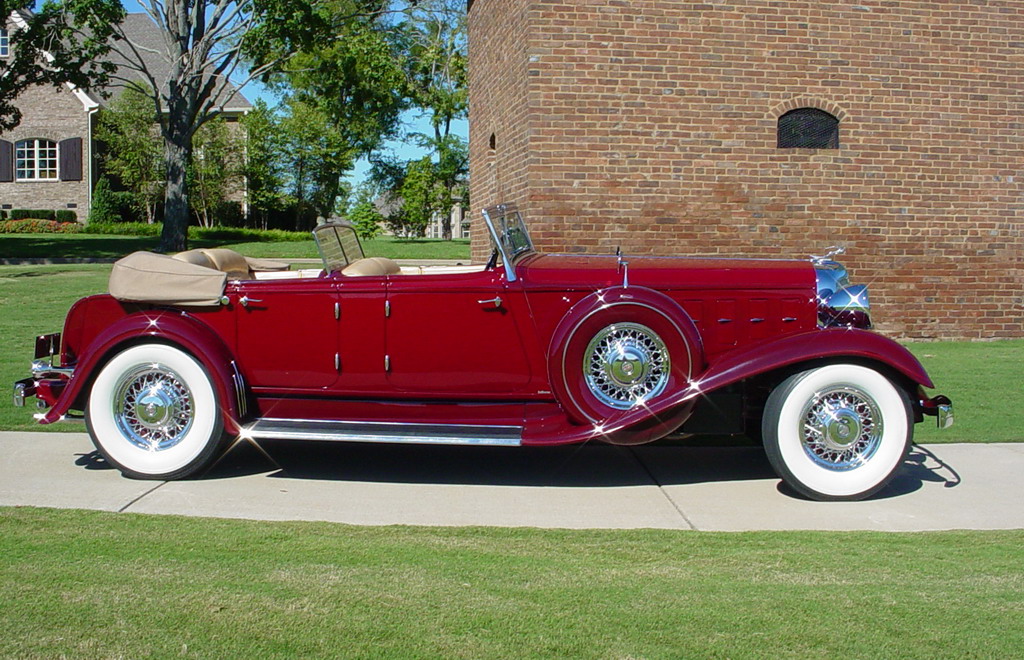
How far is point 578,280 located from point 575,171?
17.6ft

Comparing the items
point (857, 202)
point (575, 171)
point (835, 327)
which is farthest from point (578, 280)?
point (857, 202)

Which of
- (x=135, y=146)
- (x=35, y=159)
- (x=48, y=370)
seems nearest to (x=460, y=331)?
(x=48, y=370)

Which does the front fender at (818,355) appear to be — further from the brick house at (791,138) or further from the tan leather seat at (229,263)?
the brick house at (791,138)

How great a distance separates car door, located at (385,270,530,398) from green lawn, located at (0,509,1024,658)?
1124 mm

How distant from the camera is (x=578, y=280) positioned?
5.54 metres

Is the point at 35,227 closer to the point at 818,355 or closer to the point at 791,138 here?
the point at 791,138

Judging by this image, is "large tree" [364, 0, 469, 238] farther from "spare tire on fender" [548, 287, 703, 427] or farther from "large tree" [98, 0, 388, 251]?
"spare tire on fender" [548, 287, 703, 427]

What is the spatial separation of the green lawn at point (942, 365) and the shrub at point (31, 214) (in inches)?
905

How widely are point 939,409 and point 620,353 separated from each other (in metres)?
1.69

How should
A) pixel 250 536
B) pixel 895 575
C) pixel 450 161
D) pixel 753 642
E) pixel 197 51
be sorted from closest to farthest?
pixel 753 642
pixel 895 575
pixel 250 536
pixel 197 51
pixel 450 161

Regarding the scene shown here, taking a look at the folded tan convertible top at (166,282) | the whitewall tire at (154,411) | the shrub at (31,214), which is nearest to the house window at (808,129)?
the folded tan convertible top at (166,282)

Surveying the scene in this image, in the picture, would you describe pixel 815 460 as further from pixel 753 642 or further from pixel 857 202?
pixel 857 202

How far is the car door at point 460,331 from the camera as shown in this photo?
5.53 metres

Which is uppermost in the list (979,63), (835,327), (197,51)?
(197,51)
